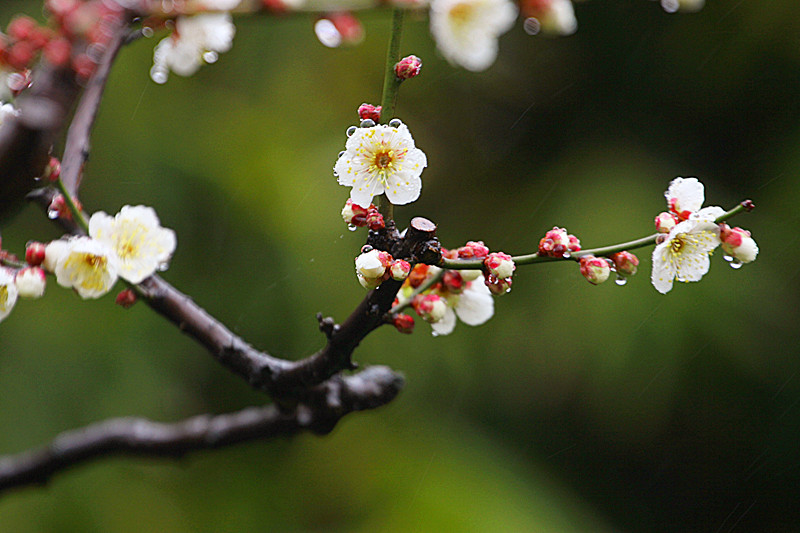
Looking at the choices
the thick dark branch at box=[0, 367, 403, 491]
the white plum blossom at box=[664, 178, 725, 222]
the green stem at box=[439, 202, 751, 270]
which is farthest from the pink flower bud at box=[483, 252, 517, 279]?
the thick dark branch at box=[0, 367, 403, 491]

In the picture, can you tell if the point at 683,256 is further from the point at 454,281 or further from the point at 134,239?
the point at 134,239

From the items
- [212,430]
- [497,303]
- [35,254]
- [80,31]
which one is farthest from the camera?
[497,303]

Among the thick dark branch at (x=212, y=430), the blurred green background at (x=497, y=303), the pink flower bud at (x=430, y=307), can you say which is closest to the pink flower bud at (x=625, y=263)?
the pink flower bud at (x=430, y=307)

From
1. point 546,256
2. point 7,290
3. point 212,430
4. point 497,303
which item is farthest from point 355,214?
point 497,303

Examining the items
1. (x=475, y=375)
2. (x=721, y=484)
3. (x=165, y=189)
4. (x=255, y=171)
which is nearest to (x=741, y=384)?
(x=721, y=484)

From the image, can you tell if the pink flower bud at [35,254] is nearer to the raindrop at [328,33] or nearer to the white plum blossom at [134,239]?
the white plum blossom at [134,239]
